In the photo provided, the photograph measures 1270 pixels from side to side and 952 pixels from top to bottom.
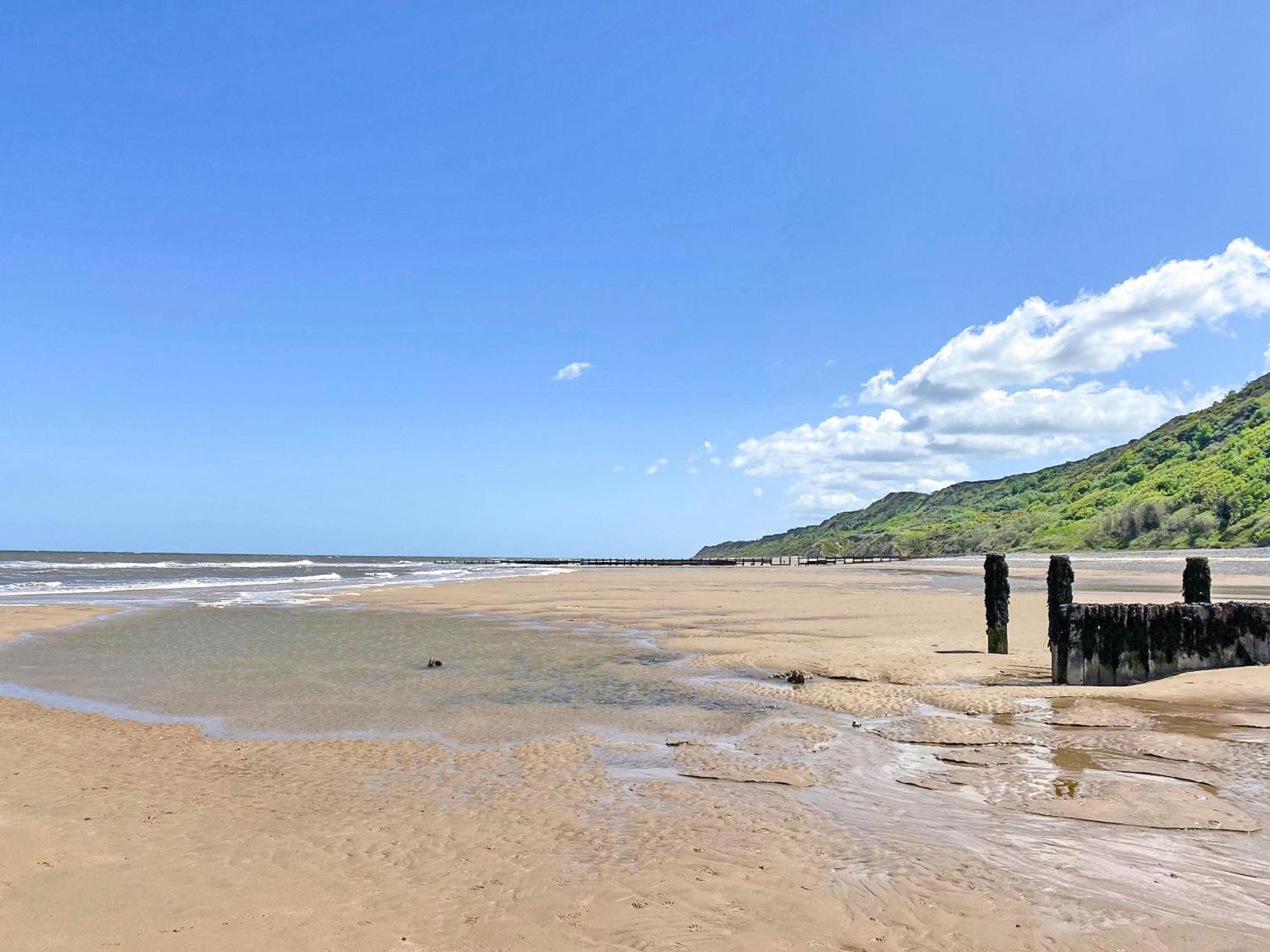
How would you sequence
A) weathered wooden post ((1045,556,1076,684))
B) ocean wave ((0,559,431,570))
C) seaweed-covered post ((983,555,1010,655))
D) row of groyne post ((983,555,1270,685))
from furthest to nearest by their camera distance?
ocean wave ((0,559,431,570)) → seaweed-covered post ((983,555,1010,655)) → weathered wooden post ((1045,556,1076,684)) → row of groyne post ((983,555,1270,685))

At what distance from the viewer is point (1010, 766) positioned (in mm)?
8398

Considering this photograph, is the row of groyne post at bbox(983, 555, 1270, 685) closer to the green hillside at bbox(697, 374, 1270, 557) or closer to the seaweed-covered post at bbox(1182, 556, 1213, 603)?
the seaweed-covered post at bbox(1182, 556, 1213, 603)

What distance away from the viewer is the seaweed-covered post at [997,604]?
53.0ft

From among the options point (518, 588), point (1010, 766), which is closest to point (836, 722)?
point (1010, 766)

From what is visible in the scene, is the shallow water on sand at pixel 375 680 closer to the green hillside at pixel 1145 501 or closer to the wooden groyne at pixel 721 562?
the green hillside at pixel 1145 501

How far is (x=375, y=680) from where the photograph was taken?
14.8m

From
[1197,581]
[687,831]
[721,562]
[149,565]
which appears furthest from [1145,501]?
[149,565]

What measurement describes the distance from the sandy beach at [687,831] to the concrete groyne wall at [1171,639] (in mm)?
658

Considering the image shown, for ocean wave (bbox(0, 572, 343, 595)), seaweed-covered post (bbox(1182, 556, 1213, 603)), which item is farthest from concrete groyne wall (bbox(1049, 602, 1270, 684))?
ocean wave (bbox(0, 572, 343, 595))

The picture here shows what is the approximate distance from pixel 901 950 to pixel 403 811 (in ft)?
15.5

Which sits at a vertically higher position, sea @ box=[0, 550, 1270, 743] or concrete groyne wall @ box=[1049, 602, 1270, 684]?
concrete groyne wall @ box=[1049, 602, 1270, 684]

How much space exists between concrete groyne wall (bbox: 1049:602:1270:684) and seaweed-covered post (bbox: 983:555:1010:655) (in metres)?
3.10

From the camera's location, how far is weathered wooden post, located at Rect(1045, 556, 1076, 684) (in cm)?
1309

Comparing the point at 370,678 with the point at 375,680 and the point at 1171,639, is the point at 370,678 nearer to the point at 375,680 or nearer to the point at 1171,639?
the point at 375,680
